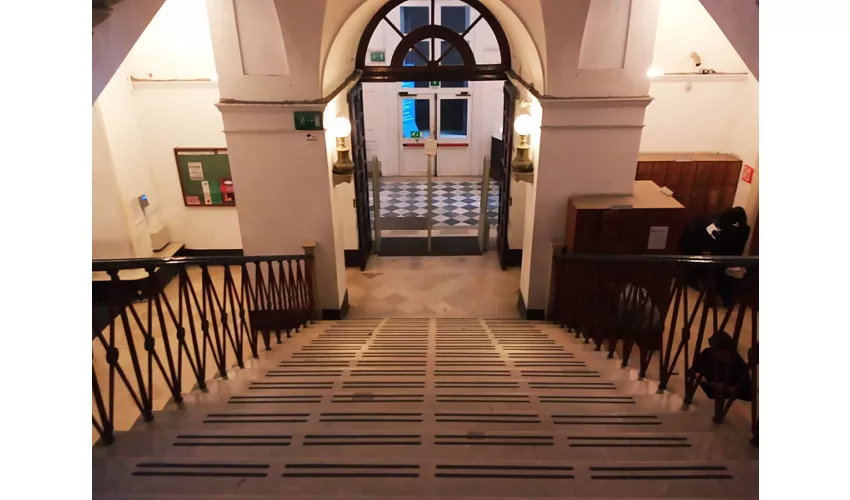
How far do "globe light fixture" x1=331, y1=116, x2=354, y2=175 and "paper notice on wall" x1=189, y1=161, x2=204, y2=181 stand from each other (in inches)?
115

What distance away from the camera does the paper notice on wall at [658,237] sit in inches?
212

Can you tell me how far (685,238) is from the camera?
7.01 m

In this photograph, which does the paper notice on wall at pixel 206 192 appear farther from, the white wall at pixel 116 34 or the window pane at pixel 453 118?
the window pane at pixel 453 118

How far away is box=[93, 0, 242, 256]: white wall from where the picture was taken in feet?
23.3

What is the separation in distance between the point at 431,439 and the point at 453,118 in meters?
11.1

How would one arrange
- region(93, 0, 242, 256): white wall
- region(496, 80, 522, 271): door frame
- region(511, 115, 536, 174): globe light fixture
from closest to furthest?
region(511, 115, 536, 174): globe light fixture → region(93, 0, 242, 256): white wall → region(496, 80, 522, 271): door frame

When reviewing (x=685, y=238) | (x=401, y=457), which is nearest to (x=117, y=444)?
(x=401, y=457)

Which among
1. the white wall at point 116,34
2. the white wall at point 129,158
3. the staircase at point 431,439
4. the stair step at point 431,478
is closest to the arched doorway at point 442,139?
the white wall at point 129,158

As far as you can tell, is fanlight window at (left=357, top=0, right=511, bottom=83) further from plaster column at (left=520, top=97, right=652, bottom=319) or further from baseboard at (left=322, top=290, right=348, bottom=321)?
baseboard at (left=322, top=290, right=348, bottom=321)

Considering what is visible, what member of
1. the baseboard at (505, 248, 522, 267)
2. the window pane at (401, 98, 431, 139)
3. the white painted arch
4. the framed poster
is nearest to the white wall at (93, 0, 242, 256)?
the framed poster

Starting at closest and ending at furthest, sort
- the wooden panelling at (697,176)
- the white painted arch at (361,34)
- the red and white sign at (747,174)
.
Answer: the white painted arch at (361,34)
the red and white sign at (747,174)
the wooden panelling at (697,176)

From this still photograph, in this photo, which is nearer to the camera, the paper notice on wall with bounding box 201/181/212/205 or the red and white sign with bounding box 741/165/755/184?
the red and white sign with bounding box 741/165/755/184

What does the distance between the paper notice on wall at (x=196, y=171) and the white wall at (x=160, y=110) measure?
0.82 feet

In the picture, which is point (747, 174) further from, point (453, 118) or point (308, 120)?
point (453, 118)
